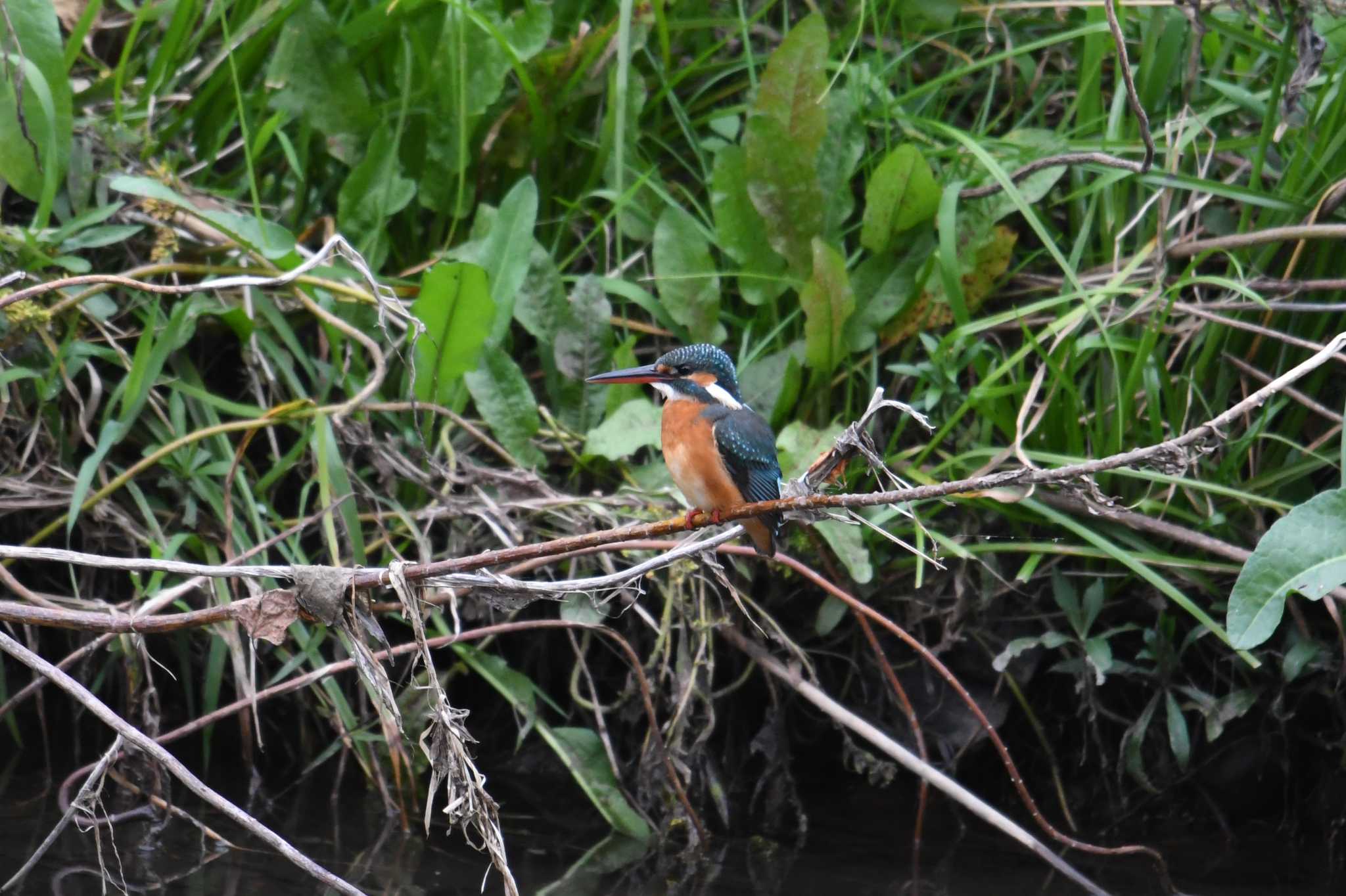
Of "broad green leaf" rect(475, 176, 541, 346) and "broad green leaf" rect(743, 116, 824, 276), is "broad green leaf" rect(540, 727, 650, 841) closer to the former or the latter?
"broad green leaf" rect(475, 176, 541, 346)

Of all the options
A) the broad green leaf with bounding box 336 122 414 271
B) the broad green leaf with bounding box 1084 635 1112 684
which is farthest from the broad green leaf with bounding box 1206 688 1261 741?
the broad green leaf with bounding box 336 122 414 271

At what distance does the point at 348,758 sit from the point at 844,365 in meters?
1.83

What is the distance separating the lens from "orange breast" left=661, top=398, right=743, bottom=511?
289 centimetres

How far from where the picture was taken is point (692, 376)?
3262mm

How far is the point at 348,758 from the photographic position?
3.65m

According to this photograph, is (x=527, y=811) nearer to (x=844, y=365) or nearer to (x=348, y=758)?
(x=348, y=758)

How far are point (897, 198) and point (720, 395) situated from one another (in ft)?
3.40

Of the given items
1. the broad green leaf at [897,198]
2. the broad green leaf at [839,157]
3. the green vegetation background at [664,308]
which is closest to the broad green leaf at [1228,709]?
the green vegetation background at [664,308]

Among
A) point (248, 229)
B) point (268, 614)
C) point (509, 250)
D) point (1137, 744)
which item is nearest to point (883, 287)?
point (509, 250)

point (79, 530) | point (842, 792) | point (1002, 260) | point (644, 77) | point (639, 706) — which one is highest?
point (644, 77)

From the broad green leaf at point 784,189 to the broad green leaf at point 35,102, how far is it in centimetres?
197

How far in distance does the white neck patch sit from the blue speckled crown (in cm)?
1

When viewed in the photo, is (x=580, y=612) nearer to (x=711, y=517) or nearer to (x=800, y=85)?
(x=711, y=517)

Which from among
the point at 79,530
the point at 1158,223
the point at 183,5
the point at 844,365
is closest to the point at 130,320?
the point at 79,530
